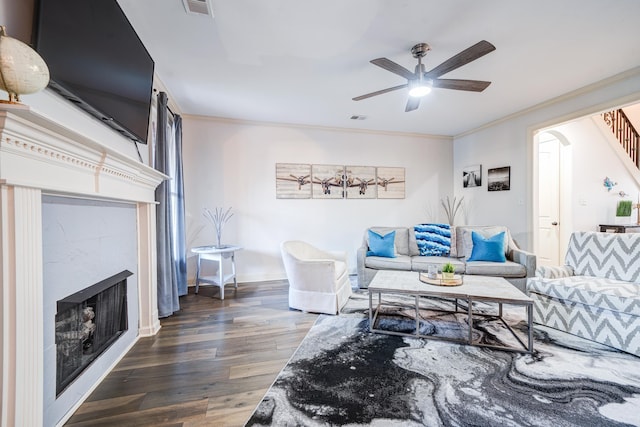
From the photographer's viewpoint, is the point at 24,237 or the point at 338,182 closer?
the point at 24,237

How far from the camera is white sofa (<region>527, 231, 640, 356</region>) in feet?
6.69

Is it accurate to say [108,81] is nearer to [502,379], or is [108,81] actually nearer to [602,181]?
[502,379]

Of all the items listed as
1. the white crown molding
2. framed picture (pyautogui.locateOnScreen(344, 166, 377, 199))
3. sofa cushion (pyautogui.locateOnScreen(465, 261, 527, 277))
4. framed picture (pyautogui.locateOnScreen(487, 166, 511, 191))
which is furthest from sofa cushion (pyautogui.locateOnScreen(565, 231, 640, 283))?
the white crown molding

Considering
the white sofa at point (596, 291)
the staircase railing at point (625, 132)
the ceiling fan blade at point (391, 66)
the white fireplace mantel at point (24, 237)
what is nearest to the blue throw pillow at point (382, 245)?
the white sofa at point (596, 291)

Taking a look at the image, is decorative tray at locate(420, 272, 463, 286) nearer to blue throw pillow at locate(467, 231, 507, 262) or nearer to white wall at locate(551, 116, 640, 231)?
blue throw pillow at locate(467, 231, 507, 262)

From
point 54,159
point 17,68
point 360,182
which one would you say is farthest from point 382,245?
point 17,68

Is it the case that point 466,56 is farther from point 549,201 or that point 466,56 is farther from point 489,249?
point 549,201

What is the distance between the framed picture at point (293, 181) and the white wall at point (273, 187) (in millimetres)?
91

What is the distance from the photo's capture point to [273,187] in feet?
14.3

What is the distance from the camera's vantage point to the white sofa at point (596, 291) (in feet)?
6.69

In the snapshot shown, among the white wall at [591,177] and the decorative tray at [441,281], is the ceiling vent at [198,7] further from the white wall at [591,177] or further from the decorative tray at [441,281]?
the white wall at [591,177]

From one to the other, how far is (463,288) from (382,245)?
1615 mm

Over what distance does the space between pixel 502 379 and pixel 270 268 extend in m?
3.29

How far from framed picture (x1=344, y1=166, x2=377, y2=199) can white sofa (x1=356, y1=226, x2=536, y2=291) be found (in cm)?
84
